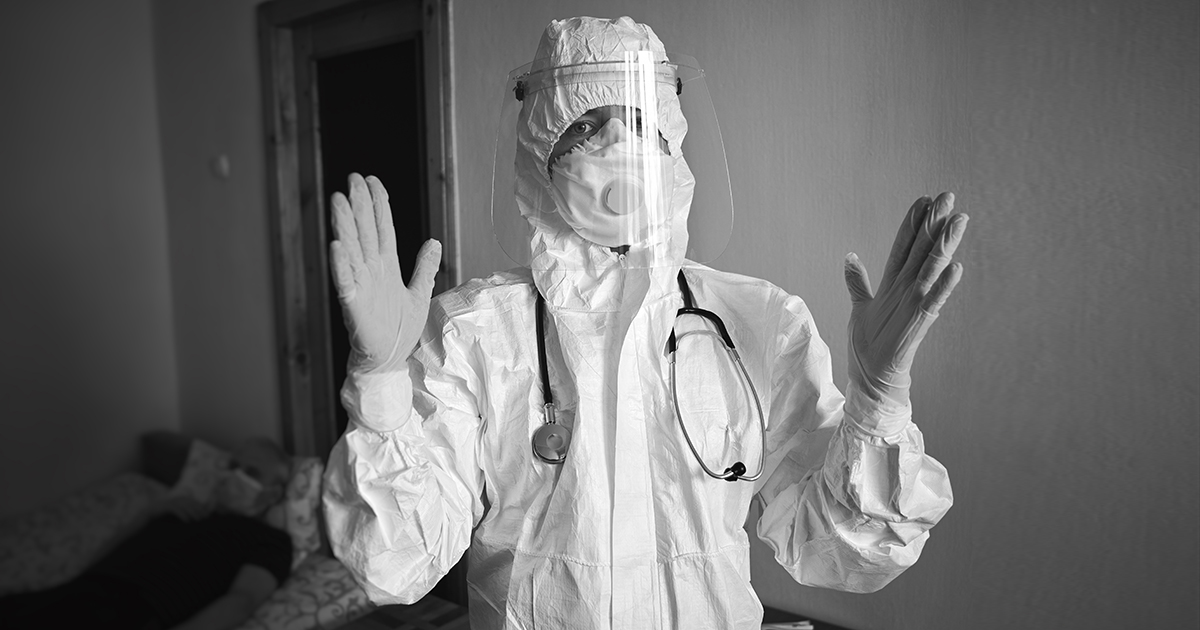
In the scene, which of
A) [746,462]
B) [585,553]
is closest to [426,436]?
[585,553]

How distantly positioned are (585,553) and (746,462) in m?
0.21

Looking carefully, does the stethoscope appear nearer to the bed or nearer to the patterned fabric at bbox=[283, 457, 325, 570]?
the bed

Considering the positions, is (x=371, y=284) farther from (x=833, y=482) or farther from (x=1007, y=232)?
(x=1007, y=232)

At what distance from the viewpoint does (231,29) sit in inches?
79.9

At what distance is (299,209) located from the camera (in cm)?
201

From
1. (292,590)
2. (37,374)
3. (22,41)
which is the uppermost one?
(22,41)

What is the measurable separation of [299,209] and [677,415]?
1.43m

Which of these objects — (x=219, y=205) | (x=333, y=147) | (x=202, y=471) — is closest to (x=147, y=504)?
(x=202, y=471)

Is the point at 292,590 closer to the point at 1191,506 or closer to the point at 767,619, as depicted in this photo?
the point at 767,619

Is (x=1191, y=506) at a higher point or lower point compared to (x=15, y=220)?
lower

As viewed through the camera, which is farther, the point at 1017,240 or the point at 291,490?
the point at 291,490

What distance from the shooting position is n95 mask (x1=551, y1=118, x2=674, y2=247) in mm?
889

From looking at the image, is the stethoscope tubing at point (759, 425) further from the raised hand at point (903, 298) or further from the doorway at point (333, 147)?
the doorway at point (333, 147)

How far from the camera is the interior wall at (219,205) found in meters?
2.04
